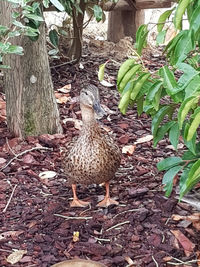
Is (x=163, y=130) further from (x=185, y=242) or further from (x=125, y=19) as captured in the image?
(x=125, y=19)

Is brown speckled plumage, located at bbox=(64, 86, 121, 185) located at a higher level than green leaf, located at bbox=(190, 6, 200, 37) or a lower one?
lower

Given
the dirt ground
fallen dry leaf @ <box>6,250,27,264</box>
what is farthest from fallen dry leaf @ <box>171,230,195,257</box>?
fallen dry leaf @ <box>6,250,27,264</box>

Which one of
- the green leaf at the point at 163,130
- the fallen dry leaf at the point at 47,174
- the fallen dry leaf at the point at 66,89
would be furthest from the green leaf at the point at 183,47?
the fallen dry leaf at the point at 66,89

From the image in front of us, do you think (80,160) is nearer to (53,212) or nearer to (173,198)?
(53,212)

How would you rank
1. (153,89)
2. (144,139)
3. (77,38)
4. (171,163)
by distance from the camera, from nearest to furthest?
(153,89) → (171,163) → (144,139) → (77,38)

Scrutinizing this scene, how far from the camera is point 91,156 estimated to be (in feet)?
10.5

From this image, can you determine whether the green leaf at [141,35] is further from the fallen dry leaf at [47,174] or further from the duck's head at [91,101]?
the fallen dry leaf at [47,174]

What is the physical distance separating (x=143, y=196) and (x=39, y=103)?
114cm

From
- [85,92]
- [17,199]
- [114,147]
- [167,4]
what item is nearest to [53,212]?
[17,199]

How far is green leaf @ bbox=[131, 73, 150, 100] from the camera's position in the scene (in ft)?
7.40

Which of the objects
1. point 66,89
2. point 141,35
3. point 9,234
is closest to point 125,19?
point 66,89

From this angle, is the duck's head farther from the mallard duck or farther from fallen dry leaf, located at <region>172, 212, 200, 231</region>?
fallen dry leaf, located at <region>172, 212, 200, 231</region>

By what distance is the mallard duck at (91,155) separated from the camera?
10.5 feet

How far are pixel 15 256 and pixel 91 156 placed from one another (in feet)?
2.37
